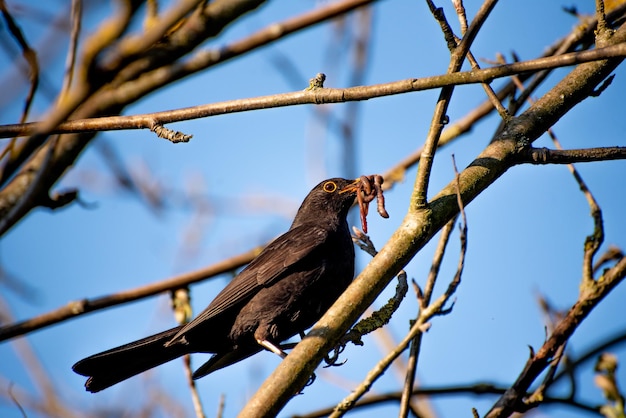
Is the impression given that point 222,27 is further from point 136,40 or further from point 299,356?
point 299,356

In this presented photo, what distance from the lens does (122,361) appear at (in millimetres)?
5047

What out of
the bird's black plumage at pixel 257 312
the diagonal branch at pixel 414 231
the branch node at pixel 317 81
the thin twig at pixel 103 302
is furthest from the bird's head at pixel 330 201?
the branch node at pixel 317 81

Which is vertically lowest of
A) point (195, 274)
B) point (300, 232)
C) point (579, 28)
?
point (195, 274)

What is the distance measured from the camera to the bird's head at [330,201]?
591cm

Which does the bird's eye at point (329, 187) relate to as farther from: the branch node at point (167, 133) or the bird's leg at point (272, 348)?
the branch node at point (167, 133)

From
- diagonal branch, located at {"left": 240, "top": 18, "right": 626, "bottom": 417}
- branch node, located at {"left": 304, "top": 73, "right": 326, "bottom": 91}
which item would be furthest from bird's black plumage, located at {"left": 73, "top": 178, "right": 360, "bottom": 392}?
branch node, located at {"left": 304, "top": 73, "right": 326, "bottom": 91}

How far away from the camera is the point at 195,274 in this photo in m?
5.02

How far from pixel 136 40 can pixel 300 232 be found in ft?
11.8

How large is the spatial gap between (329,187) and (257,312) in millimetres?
1534

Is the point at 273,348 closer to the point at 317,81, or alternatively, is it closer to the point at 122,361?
the point at 122,361

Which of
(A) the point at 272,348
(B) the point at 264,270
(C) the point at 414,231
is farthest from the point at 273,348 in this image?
(C) the point at 414,231

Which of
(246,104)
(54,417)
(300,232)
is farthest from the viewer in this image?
(54,417)

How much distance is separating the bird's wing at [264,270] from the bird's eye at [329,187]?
0.64m

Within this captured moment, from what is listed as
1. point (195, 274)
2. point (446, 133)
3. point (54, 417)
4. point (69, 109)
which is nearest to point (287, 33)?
point (69, 109)
